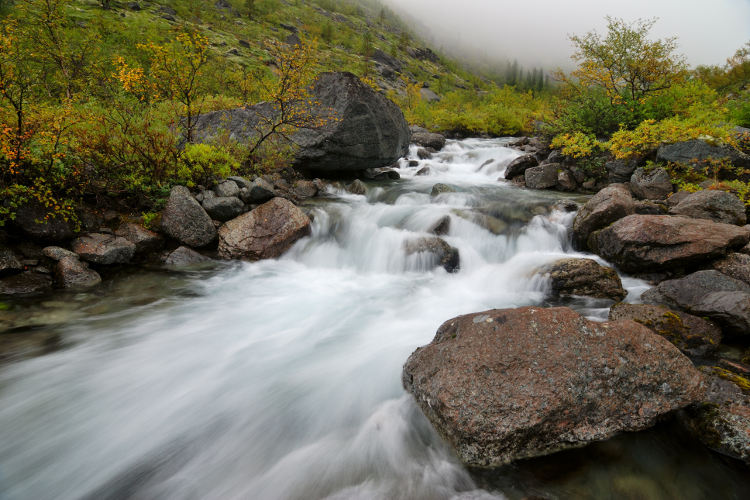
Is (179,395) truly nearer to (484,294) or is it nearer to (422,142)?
(484,294)

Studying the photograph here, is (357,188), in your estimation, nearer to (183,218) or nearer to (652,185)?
(183,218)

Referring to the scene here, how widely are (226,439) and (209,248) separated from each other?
4.90 meters

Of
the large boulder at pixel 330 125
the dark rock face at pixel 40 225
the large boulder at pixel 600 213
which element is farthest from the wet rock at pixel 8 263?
the large boulder at pixel 600 213

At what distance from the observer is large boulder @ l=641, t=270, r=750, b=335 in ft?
13.0

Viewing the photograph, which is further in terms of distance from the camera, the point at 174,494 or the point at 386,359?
the point at 386,359

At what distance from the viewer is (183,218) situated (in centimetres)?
681

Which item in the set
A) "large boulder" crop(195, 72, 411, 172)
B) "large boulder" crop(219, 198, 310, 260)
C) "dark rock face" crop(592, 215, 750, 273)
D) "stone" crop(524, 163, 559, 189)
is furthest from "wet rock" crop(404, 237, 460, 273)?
"stone" crop(524, 163, 559, 189)

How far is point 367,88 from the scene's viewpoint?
10.8m

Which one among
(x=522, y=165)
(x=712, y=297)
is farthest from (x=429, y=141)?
(x=712, y=297)

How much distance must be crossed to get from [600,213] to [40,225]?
10.7 m

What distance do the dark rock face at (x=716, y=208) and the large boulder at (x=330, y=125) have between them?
328 inches

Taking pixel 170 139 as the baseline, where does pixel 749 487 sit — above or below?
below

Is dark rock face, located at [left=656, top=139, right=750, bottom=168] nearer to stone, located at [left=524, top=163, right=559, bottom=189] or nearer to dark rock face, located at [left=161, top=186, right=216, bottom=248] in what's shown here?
stone, located at [left=524, top=163, right=559, bottom=189]

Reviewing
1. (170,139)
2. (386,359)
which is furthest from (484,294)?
(170,139)
